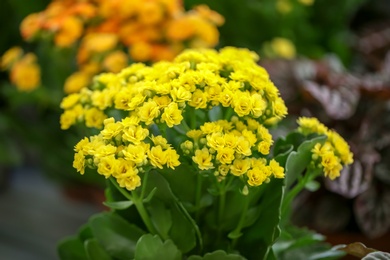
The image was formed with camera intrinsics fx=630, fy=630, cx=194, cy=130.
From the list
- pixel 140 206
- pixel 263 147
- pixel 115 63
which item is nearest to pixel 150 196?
pixel 140 206

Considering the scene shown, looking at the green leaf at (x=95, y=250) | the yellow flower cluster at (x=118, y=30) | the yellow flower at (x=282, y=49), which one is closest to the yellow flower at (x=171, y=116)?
the green leaf at (x=95, y=250)

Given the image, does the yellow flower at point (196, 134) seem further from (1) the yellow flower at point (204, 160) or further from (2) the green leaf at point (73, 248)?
(2) the green leaf at point (73, 248)

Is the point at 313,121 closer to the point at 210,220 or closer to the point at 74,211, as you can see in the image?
the point at 210,220

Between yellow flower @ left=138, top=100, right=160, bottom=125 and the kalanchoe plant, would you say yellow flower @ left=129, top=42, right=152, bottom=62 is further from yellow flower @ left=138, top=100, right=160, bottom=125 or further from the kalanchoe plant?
yellow flower @ left=138, top=100, right=160, bottom=125

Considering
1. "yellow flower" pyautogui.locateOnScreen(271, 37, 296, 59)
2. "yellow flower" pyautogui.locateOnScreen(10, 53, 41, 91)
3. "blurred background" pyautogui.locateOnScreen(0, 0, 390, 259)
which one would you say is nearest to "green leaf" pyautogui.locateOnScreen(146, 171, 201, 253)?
"blurred background" pyautogui.locateOnScreen(0, 0, 390, 259)

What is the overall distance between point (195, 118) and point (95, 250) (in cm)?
21

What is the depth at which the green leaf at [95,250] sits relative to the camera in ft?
2.56

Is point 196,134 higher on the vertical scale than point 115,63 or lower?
higher

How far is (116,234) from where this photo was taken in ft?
2.57

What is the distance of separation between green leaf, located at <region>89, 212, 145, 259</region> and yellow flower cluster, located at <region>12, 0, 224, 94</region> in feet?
1.51

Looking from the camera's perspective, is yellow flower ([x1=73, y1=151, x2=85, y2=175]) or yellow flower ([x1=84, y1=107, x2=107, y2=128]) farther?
yellow flower ([x1=84, y1=107, x2=107, y2=128])

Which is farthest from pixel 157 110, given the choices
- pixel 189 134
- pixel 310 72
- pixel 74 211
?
pixel 74 211

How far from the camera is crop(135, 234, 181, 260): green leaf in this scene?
701mm

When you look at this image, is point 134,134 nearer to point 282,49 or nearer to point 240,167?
point 240,167
